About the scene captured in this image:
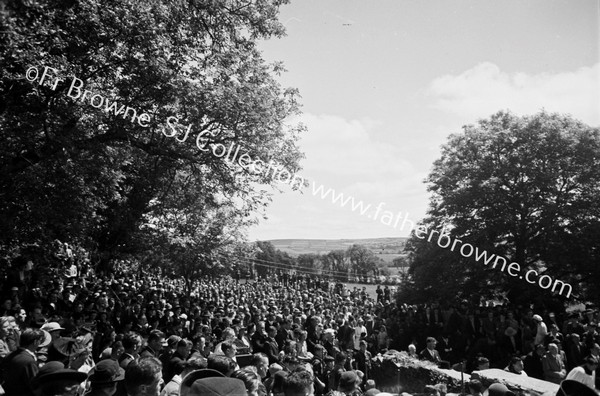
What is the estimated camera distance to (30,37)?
24.5 feet

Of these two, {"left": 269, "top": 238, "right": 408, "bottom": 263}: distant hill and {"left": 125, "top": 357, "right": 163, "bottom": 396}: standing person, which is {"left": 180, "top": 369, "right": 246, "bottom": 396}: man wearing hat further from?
{"left": 269, "top": 238, "right": 408, "bottom": 263}: distant hill

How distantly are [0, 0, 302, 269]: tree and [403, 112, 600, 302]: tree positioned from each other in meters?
11.5

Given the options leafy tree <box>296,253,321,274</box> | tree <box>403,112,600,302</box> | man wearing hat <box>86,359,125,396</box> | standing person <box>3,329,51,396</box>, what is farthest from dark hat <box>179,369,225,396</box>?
leafy tree <box>296,253,321,274</box>

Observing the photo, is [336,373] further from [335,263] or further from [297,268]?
[335,263]

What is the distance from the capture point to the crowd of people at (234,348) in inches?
148

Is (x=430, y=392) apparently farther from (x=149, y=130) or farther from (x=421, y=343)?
(x=421, y=343)

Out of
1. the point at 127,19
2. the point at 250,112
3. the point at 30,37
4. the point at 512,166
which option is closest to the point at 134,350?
the point at 30,37

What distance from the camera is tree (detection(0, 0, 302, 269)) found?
344 inches

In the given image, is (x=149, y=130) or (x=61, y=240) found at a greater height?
(x=149, y=130)

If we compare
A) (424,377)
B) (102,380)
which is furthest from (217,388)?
(424,377)

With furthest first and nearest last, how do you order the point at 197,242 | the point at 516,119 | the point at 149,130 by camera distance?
1. the point at 197,242
2. the point at 516,119
3. the point at 149,130

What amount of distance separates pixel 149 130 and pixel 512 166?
705 inches

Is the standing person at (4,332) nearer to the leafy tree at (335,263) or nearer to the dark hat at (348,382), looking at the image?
the dark hat at (348,382)

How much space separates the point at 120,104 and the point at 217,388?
980 cm
